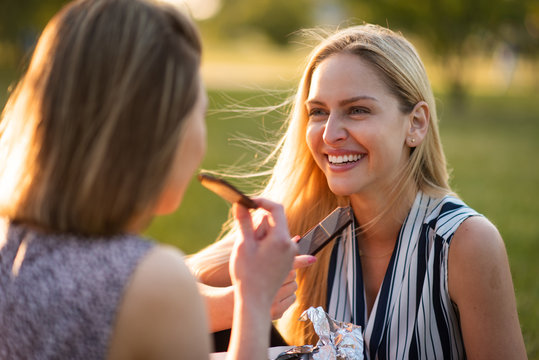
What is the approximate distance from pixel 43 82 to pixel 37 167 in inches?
8.3

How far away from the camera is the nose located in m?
2.97

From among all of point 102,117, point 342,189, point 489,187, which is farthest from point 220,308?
point 489,187

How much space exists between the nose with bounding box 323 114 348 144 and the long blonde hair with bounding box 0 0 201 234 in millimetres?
1448

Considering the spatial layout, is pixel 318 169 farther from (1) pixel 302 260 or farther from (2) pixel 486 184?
(2) pixel 486 184

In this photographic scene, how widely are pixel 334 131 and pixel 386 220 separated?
52 centimetres

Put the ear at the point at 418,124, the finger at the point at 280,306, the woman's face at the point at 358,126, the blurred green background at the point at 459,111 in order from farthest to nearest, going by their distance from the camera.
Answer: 1. the blurred green background at the point at 459,111
2. the ear at the point at 418,124
3. the woman's face at the point at 358,126
4. the finger at the point at 280,306

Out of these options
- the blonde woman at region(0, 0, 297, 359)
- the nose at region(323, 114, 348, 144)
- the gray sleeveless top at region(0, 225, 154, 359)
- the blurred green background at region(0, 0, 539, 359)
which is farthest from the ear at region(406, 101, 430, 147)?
the gray sleeveless top at region(0, 225, 154, 359)

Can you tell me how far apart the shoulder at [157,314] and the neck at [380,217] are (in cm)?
176

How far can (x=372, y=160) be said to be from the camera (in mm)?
2959

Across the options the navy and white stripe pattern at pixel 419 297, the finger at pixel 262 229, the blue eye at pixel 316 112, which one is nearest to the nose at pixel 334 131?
the blue eye at pixel 316 112

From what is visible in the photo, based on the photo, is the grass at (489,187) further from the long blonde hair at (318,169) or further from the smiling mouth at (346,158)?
the smiling mouth at (346,158)

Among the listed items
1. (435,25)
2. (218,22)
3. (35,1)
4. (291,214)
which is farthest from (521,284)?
(218,22)

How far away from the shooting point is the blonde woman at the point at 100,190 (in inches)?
58.4

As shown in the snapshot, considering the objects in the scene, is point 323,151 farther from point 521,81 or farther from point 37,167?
point 521,81
